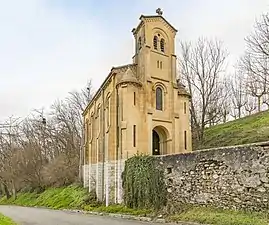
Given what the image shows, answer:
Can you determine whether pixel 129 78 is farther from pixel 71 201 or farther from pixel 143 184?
pixel 71 201

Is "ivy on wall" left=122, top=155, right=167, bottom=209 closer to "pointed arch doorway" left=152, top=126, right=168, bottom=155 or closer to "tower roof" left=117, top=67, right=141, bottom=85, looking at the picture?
"pointed arch doorway" left=152, top=126, right=168, bottom=155

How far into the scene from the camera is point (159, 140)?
32.3 metres

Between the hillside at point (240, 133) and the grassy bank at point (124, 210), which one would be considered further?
the hillside at point (240, 133)

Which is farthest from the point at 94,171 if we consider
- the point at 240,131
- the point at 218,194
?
the point at 218,194

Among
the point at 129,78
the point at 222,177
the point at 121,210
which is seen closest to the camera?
the point at 222,177

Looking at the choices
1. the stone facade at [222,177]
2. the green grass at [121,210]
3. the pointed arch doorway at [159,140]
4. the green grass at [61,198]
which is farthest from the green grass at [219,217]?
the green grass at [61,198]

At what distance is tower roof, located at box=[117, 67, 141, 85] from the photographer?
2916 centimetres

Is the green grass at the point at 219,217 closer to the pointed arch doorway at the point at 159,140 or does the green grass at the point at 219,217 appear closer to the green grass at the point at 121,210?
the green grass at the point at 121,210

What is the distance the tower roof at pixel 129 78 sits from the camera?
29156 mm

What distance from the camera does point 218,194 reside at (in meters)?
18.7

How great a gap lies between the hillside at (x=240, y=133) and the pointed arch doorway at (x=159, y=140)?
5937 millimetres

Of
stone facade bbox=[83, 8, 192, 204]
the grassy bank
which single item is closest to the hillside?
stone facade bbox=[83, 8, 192, 204]

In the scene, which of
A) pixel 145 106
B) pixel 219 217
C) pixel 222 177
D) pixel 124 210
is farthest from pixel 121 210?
pixel 219 217

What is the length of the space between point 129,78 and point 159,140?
6.24 metres
